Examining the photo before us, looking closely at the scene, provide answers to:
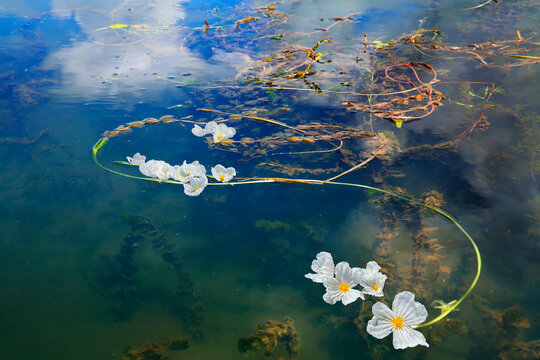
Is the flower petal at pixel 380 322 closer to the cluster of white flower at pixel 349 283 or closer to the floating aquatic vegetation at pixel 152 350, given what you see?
the cluster of white flower at pixel 349 283

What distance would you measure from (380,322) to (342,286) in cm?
16

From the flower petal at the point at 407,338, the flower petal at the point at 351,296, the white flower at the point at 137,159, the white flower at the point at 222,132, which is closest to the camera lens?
the flower petal at the point at 407,338

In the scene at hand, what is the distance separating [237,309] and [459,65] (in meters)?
2.28

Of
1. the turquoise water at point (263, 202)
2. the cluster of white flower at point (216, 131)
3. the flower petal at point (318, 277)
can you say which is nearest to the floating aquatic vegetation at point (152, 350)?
the turquoise water at point (263, 202)

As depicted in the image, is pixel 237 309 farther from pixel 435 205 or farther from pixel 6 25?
pixel 6 25

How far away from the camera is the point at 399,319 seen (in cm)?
108

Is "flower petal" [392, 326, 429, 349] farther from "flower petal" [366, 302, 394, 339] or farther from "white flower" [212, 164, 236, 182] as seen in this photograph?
"white flower" [212, 164, 236, 182]

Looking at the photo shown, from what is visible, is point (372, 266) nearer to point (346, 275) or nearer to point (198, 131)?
point (346, 275)

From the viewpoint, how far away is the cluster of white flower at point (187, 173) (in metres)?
1.55

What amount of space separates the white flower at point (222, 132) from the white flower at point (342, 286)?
3.07 feet

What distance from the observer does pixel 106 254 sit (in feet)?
4.54

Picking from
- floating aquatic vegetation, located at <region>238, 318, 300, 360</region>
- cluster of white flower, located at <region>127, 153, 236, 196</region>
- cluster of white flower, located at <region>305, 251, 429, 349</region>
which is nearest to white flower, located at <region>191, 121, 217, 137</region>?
cluster of white flower, located at <region>127, 153, 236, 196</region>

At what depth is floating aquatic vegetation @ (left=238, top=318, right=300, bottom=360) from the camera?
1.09 m

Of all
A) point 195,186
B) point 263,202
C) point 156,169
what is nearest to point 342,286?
point 263,202
